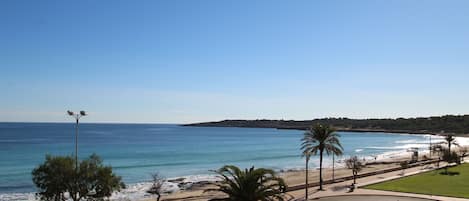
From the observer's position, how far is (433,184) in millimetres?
48156

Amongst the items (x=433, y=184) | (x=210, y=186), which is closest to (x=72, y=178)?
(x=210, y=186)

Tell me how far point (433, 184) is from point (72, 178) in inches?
1397

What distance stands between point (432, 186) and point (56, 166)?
35273 millimetres

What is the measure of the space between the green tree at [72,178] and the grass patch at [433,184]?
27.6m

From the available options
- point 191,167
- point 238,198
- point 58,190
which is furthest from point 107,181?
point 191,167

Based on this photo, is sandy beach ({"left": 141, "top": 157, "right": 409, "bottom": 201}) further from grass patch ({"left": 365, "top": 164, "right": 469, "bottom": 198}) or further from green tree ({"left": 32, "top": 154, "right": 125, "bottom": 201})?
green tree ({"left": 32, "top": 154, "right": 125, "bottom": 201})

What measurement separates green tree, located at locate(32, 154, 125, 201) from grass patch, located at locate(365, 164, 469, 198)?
27.6m

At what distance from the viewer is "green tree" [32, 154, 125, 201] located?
93.1ft

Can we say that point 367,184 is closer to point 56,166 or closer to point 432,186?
point 432,186

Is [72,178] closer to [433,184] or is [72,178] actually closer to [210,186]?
[210,186]

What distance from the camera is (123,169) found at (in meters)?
74.9

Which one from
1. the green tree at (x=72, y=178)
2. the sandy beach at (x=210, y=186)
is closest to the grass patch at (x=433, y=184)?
the sandy beach at (x=210, y=186)

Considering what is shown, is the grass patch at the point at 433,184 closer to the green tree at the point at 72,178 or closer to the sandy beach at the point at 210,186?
the sandy beach at the point at 210,186

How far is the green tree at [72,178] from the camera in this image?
28.4 metres
